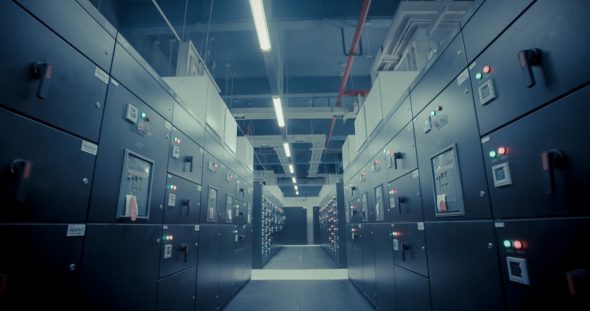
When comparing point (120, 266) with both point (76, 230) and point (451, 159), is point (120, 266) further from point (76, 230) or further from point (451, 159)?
point (451, 159)

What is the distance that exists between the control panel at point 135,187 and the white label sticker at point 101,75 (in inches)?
15.9

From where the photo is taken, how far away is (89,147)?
131 cm

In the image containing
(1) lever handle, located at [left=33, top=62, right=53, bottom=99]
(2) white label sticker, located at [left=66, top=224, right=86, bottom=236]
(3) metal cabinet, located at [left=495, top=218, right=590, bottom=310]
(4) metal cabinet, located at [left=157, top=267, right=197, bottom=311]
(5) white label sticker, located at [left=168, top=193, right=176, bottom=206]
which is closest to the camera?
(3) metal cabinet, located at [left=495, top=218, right=590, bottom=310]

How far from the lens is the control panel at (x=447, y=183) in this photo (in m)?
1.59

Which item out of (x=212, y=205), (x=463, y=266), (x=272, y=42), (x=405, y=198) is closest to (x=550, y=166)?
(x=463, y=266)

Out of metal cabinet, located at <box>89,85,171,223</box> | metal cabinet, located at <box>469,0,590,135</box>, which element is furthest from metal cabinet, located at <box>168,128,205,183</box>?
metal cabinet, located at <box>469,0,590,135</box>

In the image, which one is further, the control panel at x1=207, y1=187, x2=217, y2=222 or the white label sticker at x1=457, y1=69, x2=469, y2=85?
the control panel at x1=207, y1=187, x2=217, y2=222

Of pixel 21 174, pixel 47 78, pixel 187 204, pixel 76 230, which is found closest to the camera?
pixel 21 174

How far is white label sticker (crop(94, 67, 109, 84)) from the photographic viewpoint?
53.3 inches

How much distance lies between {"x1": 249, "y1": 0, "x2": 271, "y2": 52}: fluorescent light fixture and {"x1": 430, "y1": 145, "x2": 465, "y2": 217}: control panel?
1.95m

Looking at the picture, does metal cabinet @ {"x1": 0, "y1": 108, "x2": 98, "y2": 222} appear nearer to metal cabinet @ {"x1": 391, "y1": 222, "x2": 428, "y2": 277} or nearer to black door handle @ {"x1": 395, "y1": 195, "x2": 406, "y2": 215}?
metal cabinet @ {"x1": 391, "y1": 222, "x2": 428, "y2": 277}

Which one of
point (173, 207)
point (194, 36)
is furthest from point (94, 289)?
point (194, 36)

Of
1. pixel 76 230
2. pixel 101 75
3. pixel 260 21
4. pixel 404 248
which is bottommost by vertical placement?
pixel 404 248

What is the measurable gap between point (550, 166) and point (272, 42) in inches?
145
